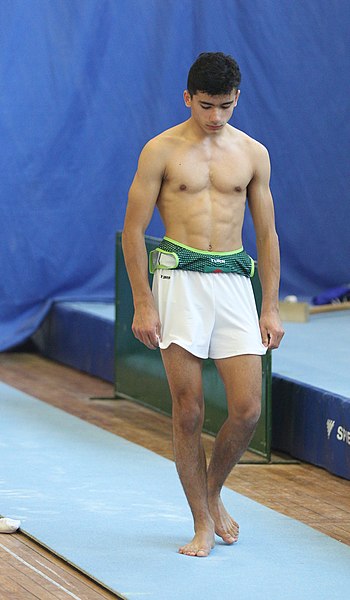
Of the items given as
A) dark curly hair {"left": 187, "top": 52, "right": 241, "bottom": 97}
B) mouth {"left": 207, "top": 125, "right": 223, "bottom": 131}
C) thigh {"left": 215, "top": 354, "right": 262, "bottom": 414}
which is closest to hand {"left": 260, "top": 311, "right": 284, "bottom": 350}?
thigh {"left": 215, "top": 354, "right": 262, "bottom": 414}

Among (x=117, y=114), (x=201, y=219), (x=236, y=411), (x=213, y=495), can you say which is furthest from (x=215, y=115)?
(x=117, y=114)

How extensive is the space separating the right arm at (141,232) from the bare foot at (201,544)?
540 millimetres

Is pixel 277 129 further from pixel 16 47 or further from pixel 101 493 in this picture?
pixel 101 493

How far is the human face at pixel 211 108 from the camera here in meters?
3.73

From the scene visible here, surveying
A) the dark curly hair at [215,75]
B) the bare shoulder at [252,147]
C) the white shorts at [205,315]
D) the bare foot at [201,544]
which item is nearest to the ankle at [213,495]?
the bare foot at [201,544]

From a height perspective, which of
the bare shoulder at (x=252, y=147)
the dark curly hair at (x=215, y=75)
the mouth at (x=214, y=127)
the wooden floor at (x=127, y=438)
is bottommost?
the wooden floor at (x=127, y=438)

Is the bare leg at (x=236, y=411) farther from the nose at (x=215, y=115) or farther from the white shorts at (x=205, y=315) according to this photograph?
the nose at (x=215, y=115)

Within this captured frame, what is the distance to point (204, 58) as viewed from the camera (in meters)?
3.74

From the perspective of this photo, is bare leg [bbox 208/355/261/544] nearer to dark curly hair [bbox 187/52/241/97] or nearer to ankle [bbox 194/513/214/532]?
ankle [bbox 194/513/214/532]

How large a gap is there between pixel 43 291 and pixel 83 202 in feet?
1.74

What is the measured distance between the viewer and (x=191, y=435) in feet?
12.6

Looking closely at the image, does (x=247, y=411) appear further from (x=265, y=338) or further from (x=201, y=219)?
(x=201, y=219)

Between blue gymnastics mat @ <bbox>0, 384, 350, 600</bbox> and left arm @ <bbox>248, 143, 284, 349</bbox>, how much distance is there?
611 millimetres

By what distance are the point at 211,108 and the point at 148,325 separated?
0.61 metres
